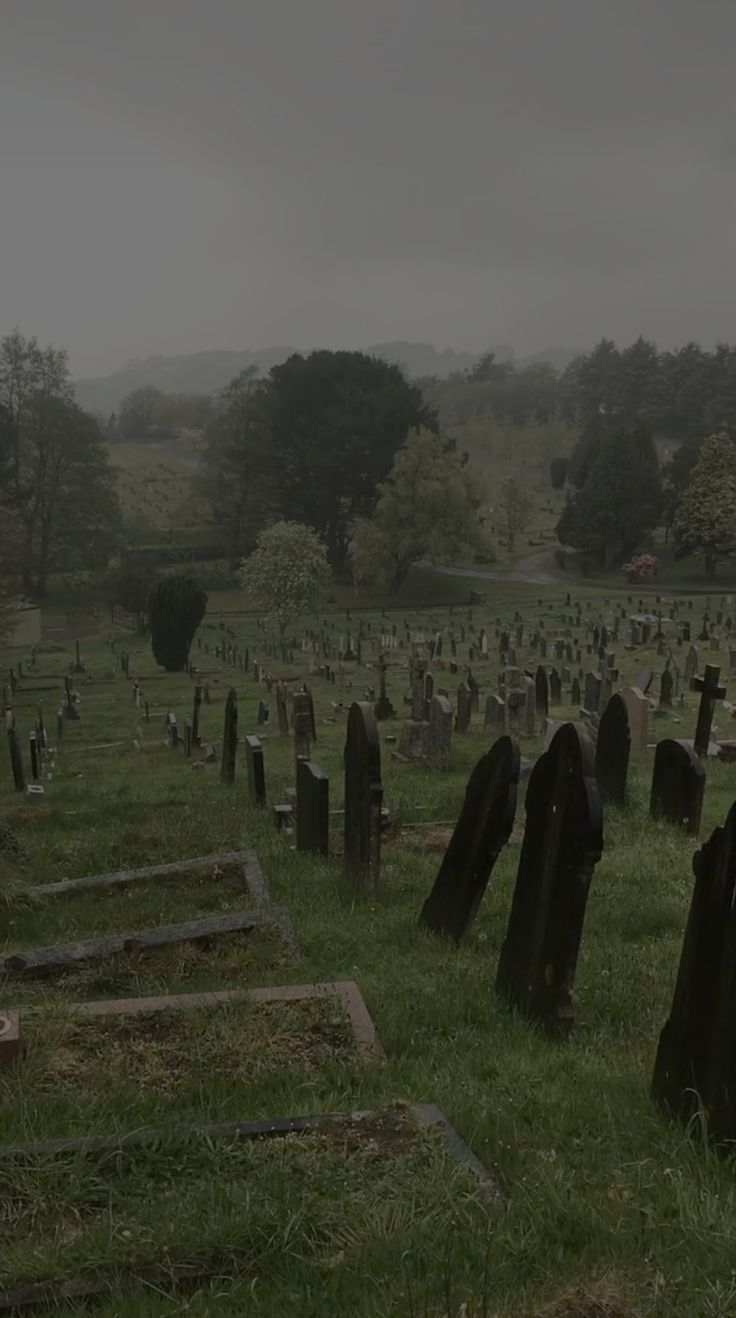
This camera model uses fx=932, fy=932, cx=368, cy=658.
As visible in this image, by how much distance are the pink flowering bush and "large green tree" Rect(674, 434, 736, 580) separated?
115 inches

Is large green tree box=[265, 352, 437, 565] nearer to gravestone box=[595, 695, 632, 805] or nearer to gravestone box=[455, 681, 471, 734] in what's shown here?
gravestone box=[455, 681, 471, 734]

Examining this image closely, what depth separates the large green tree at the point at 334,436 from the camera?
205ft

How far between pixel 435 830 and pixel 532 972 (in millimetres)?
4501

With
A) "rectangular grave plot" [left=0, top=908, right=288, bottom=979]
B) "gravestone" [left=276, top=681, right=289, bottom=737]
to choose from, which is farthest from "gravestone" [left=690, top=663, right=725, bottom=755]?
"gravestone" [left=276, top=681, right=289, bottom=737]

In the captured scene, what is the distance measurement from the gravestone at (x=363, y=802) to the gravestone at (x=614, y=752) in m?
3.08

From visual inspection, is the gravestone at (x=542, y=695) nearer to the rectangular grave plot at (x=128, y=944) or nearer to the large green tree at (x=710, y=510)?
the rectangular grave plot at (x=128, y=944)

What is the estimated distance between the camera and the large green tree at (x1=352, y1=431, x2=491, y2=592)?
177ft

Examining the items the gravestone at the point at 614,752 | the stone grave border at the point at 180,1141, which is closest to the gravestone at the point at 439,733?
the gravestone at the point at 614,752

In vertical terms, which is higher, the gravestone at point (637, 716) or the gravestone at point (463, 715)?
the gravestone at point (637, 716)

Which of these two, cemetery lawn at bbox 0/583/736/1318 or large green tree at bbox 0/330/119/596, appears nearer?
cemetery lawn at bbox 0/583/736/1318

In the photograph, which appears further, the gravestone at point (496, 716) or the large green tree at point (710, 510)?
the large green tree at point (710, 510)

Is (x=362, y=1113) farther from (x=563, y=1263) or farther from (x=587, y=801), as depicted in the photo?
(x=587, y=801)

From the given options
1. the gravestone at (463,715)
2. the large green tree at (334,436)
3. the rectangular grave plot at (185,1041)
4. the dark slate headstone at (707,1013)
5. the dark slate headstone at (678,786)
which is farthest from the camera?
the large green tree at (334,436)

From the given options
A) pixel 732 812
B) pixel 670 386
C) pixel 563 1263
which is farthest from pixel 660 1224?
pixel 670 386
